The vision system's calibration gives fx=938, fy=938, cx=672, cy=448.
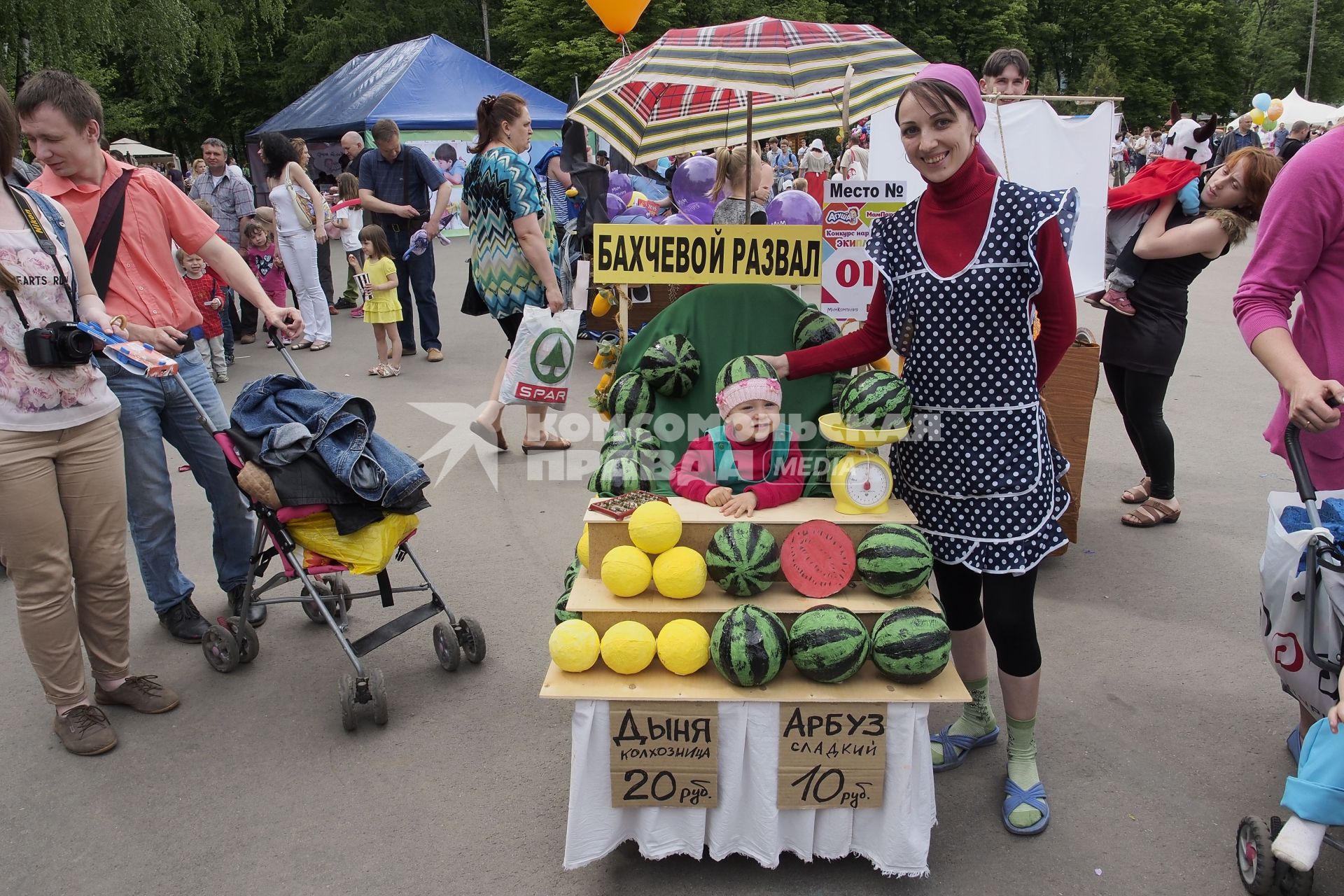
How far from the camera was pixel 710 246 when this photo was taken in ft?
11.6

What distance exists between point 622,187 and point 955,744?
10331mm

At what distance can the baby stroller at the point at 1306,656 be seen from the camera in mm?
2432

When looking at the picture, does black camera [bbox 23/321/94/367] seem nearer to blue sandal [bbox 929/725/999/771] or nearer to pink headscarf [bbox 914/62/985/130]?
pink headscarf [bbox 914/62/985/130]

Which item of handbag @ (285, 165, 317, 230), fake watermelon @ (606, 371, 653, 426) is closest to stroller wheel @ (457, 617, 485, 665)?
fake watermelon @ (606, 371, 653, 426)

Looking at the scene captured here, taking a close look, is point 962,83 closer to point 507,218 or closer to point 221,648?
point 221,648

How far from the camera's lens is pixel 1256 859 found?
2648mm

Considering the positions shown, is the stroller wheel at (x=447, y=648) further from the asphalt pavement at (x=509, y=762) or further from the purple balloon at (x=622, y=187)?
the purple balloon at (x=622, y=187)

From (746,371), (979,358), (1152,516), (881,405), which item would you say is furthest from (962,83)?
(1152,516)

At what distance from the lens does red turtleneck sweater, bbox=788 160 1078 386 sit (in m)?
2.63

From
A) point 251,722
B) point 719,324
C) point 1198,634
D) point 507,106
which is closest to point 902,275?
point 719,324

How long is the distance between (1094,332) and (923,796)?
9040mm

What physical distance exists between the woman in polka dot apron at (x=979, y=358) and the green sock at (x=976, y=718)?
0.88 ft

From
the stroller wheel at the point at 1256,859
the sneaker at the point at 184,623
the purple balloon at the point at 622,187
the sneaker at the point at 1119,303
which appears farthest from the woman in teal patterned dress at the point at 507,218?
the purple balloon at the point at 622,187

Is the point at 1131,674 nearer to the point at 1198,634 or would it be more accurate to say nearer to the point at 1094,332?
the point at 1198,634
